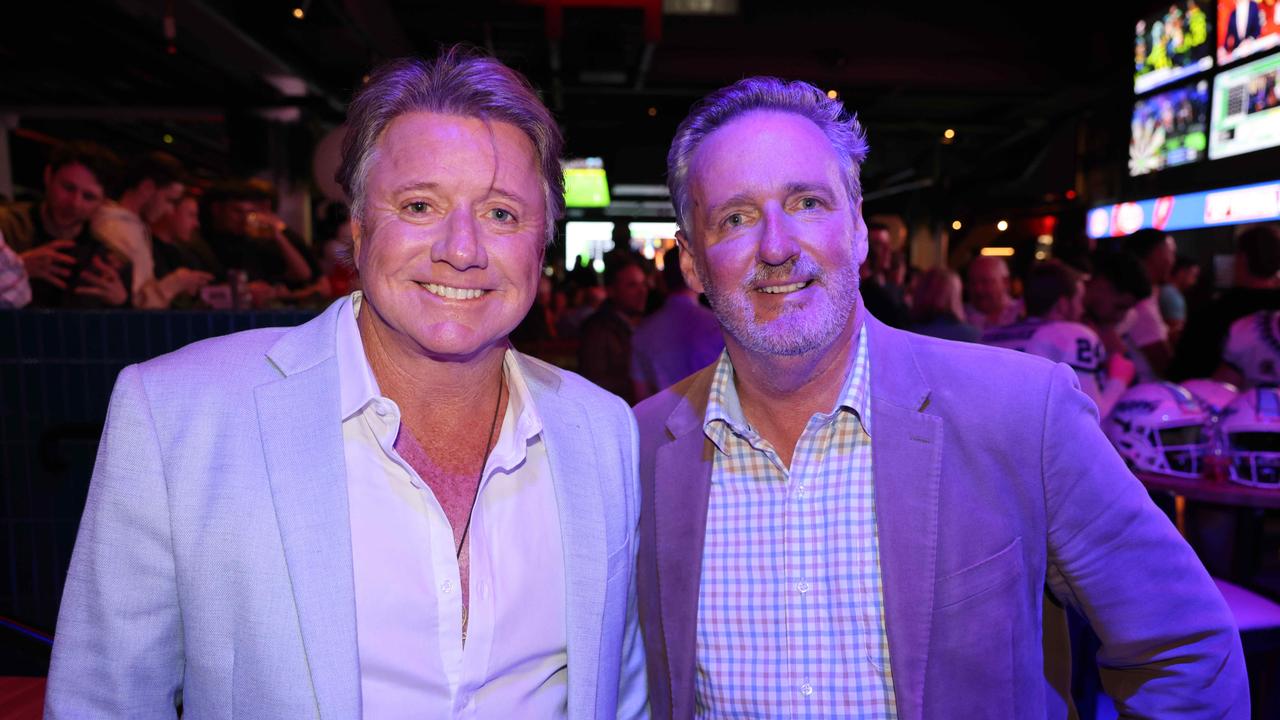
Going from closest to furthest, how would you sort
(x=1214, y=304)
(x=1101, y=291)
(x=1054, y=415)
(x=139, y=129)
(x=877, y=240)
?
(x=1054, y=415) < (x=1214, y=304) < (x=1101, y=291) < (x=877, y=240) < (x=139, y=129)

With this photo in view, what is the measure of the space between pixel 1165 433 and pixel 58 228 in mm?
5691

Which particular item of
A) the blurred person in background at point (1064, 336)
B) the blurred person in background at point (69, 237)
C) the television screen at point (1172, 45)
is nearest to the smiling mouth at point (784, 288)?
the blurred person in background at point (1064, 336)

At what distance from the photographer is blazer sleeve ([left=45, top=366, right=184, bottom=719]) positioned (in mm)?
1276

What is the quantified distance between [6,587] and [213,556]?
2.42m

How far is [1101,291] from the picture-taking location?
16.5 feet

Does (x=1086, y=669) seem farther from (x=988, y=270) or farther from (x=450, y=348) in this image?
(x=988, y=270)

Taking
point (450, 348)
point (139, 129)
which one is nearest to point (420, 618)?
point (450, 348)

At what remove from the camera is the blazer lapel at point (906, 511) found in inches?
60.2

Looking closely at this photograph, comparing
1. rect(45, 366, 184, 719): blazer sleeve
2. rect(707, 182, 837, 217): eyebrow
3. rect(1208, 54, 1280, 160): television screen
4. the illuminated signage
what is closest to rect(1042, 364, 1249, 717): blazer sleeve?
rect(707, 182, 837, 217): eyebrow

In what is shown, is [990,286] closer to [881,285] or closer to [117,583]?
[881,285]

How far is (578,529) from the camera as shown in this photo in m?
1.60

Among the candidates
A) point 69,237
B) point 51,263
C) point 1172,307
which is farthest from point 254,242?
point 1172,307

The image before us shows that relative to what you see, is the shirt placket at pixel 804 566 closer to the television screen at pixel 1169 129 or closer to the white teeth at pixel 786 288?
the white teeth at pixel 786 288

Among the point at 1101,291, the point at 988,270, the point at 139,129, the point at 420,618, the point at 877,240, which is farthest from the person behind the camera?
the point at 139,129
